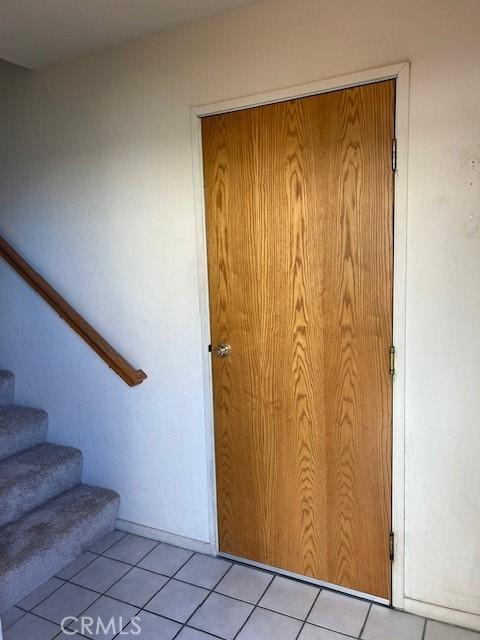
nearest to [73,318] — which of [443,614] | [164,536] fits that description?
[164,536]

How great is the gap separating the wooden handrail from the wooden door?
43cm

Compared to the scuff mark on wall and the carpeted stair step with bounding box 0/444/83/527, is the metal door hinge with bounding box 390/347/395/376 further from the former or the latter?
the carpeted stair step with bounding box 0/444/83/527

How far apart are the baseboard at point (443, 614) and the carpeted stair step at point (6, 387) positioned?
217cm

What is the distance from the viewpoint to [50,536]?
6.66 ft

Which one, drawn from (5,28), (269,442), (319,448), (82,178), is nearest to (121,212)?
(82,178)

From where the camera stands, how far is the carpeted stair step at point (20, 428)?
235 centimetres

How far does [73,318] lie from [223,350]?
2.63ft

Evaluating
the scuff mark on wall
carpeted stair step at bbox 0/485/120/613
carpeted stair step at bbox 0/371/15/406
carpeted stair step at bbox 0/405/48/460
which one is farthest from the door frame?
carpeted stair step at bbox 0/371/15/406

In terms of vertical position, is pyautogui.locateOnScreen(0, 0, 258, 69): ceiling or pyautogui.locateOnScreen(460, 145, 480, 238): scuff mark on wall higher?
pyautogui.locateOnScreen(0, 0, 258, 69): ceiling

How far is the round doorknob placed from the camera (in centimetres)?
199

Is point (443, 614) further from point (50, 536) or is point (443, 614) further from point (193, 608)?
point (50, 536)

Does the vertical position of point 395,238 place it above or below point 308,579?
above

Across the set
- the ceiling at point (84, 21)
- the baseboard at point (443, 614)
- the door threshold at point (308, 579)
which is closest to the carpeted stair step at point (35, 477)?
the door threshold at point (308, 579)

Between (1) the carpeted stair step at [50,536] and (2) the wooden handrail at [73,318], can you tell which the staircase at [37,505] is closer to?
(1) the carpeted stair step at [50,536]
